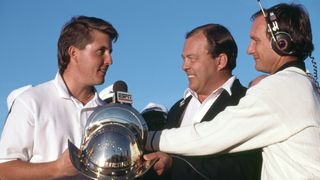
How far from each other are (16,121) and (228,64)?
7.36 ft

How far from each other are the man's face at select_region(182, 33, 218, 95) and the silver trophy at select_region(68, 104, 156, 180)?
6.46 feet

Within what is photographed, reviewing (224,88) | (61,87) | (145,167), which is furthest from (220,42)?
(145,167)

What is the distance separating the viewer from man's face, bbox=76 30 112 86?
13.3ft

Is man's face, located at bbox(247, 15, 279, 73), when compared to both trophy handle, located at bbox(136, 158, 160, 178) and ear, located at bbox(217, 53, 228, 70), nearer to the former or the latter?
trophy handle, located at bbox(136, 158, 160, 178)

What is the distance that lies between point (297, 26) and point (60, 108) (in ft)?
5.61

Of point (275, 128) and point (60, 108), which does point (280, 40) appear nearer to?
point (275, 128)

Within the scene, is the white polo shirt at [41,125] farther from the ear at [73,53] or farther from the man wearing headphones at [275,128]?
the man wearing headphones at [275,128]

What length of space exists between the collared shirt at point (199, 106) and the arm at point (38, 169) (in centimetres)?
140

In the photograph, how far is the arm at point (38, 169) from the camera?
324 centimetres

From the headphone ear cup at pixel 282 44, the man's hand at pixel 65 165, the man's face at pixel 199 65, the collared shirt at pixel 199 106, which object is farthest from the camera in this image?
the man's face at pixel 199 65

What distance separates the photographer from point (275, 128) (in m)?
3.05

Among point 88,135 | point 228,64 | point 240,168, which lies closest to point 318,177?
point 240,168

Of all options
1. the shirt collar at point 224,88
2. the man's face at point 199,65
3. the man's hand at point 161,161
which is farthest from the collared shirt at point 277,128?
the man's face at point 199,65

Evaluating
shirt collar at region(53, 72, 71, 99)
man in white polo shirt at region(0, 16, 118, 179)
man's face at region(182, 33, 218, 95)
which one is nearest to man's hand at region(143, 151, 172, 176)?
man in white polo shirt at region(0, 16, 118, 179)
